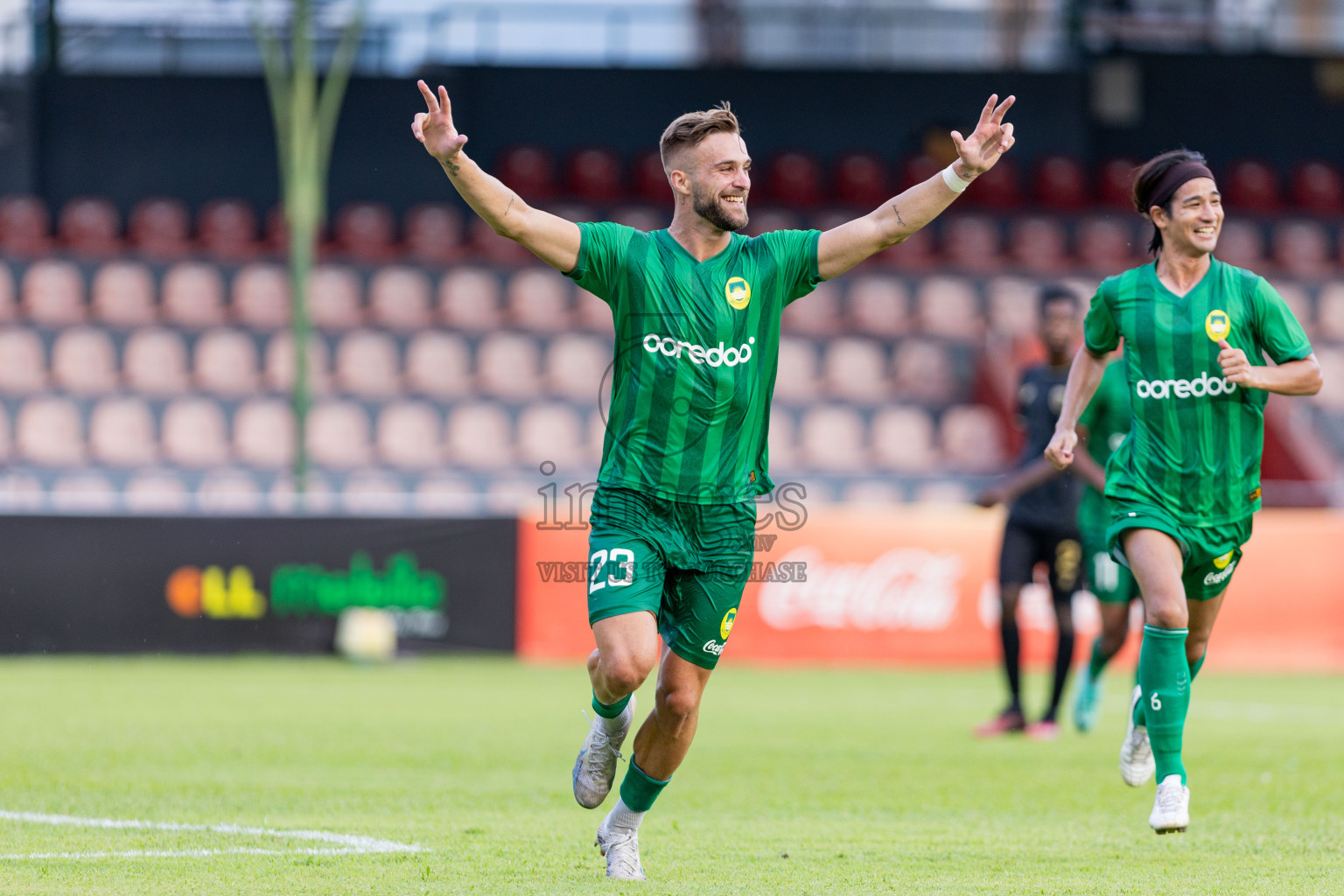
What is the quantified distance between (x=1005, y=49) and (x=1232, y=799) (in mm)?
17745

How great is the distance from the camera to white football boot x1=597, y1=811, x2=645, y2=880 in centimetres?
524

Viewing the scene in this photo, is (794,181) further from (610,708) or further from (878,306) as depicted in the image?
(610,708)

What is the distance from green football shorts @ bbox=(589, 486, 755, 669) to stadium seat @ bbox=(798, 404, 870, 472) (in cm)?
1242

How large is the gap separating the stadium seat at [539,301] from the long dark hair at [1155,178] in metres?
13.5

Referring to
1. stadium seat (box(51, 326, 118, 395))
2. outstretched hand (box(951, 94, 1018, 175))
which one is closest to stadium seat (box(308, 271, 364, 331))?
stadium seat (box(51, 326, 118, 395))

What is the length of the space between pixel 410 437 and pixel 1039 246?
8215 millimetres

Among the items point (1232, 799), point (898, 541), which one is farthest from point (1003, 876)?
point (898, 541)

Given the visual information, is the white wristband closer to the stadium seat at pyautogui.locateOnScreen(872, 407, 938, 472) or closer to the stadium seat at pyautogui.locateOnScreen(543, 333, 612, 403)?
the stadium seat at pyautogui.locateOnScreen(872, 407, 938, 472)

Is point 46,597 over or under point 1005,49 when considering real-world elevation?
under

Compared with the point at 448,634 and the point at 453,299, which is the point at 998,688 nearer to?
the point at 448,634

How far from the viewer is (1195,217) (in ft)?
20.0

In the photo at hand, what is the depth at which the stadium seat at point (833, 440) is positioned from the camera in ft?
58.6

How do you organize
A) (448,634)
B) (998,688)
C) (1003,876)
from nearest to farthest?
(1003,876) < (998,688) < (448,634)

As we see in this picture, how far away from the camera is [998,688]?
13070 millimetres
